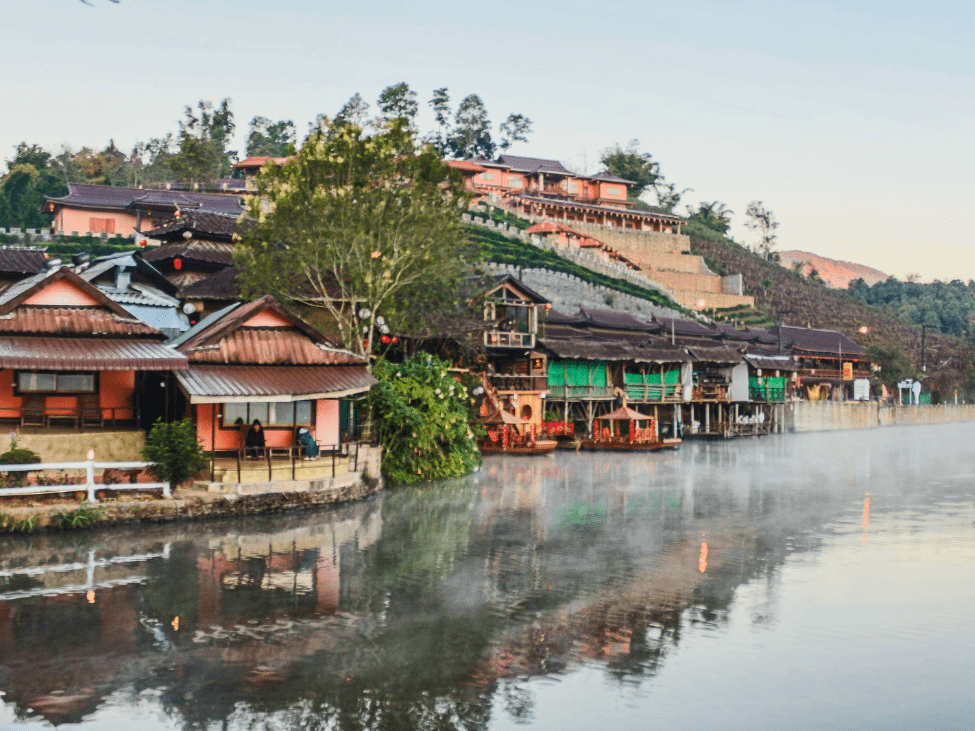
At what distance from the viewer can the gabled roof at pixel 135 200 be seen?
241 ft

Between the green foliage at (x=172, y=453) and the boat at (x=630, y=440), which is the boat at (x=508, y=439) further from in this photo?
the green foliage at (x=172, y=453)

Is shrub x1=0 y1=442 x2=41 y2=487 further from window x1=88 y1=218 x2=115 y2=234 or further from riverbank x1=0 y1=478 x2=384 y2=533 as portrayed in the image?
window x1=88 y1=218 x2=115 y2=234

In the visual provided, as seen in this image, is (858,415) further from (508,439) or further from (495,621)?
(495,621)

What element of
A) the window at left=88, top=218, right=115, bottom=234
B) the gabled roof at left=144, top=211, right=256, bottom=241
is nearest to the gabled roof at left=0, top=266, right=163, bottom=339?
the gabled roof at left=144, top=211, right=256, bottom=241

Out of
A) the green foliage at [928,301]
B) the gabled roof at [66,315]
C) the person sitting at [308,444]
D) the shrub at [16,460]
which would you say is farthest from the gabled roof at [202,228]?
the green foliage at [928,301]

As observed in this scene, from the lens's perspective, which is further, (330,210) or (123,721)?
(330,210)

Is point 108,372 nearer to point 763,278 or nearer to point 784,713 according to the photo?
point 784,713

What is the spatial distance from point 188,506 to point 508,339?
29358 mm

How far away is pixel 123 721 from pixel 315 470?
54.9 ft

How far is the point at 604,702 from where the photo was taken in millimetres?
13109

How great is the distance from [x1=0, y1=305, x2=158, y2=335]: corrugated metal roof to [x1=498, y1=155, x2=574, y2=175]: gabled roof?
91329 millimetres

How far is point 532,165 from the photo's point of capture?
119562 millimetres

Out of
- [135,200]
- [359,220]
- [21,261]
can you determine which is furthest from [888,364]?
[21,261]

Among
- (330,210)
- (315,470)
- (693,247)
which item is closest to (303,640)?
(315,470)
